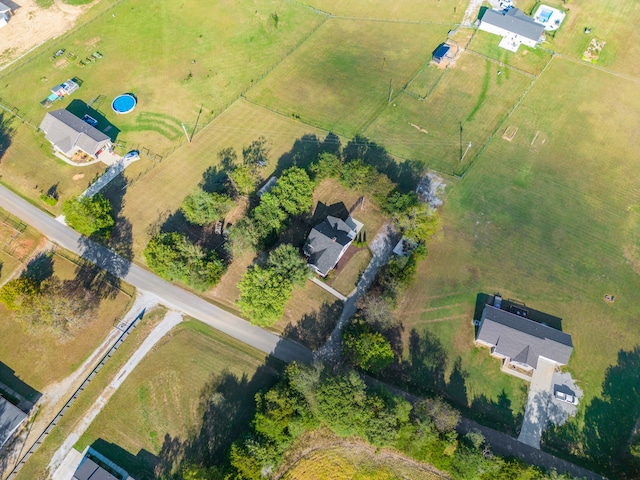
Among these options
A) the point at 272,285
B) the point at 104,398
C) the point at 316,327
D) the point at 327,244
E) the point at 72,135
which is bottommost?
the point at 104,398

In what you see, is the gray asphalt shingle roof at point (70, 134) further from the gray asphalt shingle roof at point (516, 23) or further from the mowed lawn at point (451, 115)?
the gray asphalt shingle roof at point (516, 23)

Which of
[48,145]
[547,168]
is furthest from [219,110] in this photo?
[547,168]

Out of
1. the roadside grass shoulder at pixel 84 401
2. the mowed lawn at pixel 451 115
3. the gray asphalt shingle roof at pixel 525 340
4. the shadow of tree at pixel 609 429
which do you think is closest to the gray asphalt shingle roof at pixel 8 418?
the roadside grass shoulder at pixel 84 401

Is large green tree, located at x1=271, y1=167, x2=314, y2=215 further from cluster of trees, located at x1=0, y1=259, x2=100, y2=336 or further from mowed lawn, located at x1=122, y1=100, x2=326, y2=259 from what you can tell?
cluster of trees, located at x1=0, y1=259, x2=100, y2=336

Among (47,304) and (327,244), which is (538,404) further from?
(47,304)

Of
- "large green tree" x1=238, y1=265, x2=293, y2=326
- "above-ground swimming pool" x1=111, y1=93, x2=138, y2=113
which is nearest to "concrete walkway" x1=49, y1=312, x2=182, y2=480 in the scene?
"large green tree" x1=238, y1=265, x2=293, y2=326

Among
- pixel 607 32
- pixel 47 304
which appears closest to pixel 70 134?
pixel 47 304
